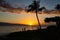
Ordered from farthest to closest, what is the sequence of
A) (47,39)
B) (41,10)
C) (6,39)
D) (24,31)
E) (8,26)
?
(41,10) → (24,31) → (8,26) → (47,39) → (6,39)

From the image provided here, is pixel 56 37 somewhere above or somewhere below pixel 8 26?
below

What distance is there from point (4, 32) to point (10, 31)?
97 centimetres

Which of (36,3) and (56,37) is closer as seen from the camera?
(56,37)

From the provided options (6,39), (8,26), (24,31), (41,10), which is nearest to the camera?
(6,39)

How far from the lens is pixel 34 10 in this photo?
27.2m

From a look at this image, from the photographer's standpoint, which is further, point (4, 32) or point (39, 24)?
point (39, 24)

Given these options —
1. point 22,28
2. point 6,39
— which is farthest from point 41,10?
point 6,39

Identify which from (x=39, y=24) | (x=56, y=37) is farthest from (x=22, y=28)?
(x=56, y=37)

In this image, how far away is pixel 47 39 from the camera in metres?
18.0

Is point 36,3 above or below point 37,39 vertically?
above

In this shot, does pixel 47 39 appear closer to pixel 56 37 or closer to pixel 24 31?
pixel 56 37

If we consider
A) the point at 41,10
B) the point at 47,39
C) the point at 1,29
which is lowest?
the point at 47,39

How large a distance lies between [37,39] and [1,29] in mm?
4107

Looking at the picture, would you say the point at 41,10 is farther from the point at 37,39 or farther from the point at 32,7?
the point at 37,39
